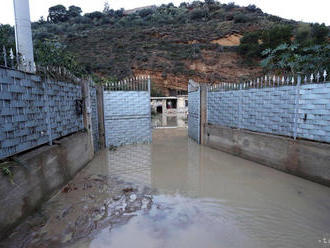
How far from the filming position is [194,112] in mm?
8242

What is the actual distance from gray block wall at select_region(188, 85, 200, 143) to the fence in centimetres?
120

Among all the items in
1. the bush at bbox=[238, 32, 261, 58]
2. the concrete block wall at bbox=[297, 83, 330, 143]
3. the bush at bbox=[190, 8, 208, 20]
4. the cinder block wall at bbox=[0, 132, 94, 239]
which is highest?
the bush at bbox=[190, 8, 208, 20]

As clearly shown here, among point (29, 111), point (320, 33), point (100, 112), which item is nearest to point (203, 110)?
point (100, 112)

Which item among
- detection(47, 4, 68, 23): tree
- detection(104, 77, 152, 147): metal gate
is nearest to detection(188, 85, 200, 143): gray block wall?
detection(104, 77, 152, 147): metal gate

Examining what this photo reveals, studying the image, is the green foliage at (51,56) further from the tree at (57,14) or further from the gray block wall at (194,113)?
the tree at (57,14)

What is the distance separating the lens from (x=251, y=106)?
5352 mm

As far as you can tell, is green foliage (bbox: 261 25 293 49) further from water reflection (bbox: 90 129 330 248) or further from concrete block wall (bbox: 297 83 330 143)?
water reflection (bbox: 90 129 330 248)

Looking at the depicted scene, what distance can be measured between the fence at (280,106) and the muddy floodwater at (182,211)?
107 cm

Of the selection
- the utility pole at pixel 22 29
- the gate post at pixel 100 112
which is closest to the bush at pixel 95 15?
the gate post at pixel 100 112

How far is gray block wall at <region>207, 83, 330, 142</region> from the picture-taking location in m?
3.72

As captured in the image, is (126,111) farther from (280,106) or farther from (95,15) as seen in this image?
(95,15)

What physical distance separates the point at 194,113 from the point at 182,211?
18.5ft

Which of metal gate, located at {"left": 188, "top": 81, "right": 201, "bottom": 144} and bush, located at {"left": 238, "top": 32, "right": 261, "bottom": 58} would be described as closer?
metal gate, located at {"left": 188, "top": 81, "right": 201, "bottom": 144}

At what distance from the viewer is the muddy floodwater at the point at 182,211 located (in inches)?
92.9
